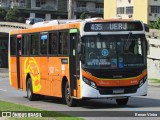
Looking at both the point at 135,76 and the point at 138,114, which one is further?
the point at 135,76

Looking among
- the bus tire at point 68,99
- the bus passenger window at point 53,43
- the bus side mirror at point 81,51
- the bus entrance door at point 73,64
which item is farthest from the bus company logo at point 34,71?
the bus side mirror at point 81,51

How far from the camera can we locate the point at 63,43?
1927cm

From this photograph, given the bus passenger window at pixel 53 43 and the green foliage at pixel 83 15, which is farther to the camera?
the green foliage at pixel 83 15

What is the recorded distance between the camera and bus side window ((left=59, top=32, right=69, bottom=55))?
19.0 m

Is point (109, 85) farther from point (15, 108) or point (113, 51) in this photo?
point (15, 108)

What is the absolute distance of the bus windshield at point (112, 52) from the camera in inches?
703

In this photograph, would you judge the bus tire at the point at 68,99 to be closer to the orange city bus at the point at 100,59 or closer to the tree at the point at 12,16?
the orange city bus at the point at 100,59

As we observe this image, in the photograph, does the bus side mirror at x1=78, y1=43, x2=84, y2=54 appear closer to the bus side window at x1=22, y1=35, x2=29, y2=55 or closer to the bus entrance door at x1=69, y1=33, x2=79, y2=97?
the bus entrance door at x1=69, y1=33, x2=79, y2=97

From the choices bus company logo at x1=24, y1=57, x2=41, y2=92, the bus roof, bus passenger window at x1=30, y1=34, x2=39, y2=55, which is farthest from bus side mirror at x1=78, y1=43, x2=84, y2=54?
bus company logo at x1=24, y1=57, x2=41, y2=92

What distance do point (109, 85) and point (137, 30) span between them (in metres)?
A: 2.11

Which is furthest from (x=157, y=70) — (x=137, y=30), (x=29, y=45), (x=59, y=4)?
(x=59, y=4)

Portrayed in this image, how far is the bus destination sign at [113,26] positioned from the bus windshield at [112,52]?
27cm

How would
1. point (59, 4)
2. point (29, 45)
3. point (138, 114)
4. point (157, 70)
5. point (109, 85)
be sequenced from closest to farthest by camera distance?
point (138, 114) < point (109, 85) < point (29, 45) < point (157, 70) < point (59, 4)

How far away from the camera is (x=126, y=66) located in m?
18.1
